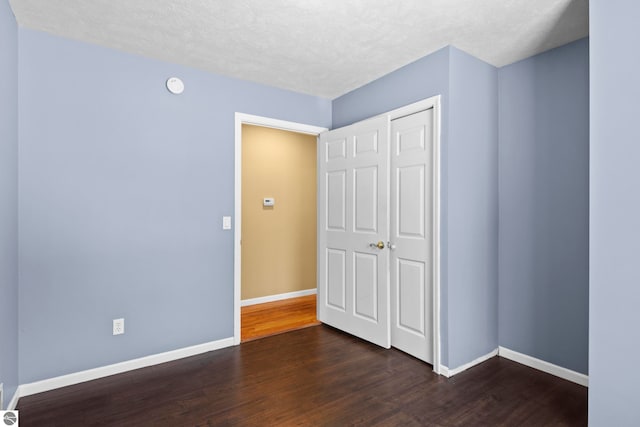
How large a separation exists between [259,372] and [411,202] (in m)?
1.87

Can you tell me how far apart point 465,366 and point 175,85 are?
11.1 ft

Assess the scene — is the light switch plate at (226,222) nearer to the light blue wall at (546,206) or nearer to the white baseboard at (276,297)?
the white baseboard at (276,297)

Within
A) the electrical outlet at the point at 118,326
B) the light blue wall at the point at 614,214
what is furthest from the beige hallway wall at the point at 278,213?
the light blue wall at the point at 614,214

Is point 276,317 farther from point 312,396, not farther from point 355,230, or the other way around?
point 312,396

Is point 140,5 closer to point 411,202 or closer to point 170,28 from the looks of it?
point 170,28

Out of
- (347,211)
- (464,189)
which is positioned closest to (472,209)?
(464,189)

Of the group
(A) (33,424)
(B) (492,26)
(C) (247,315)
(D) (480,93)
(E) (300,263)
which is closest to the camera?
(A) (33,424)

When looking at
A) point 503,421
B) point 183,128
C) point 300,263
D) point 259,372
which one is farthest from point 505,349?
point 183,128

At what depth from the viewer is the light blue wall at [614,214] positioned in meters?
1.63

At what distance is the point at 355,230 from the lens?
3.31 meters

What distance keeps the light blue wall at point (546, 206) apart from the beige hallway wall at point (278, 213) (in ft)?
A: 9.24

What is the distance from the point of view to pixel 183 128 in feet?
9.50

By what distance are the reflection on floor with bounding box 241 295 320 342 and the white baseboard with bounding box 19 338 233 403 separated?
0.38 metres

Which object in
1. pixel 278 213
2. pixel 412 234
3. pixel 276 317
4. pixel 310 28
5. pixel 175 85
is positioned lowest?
pixel 276 317
